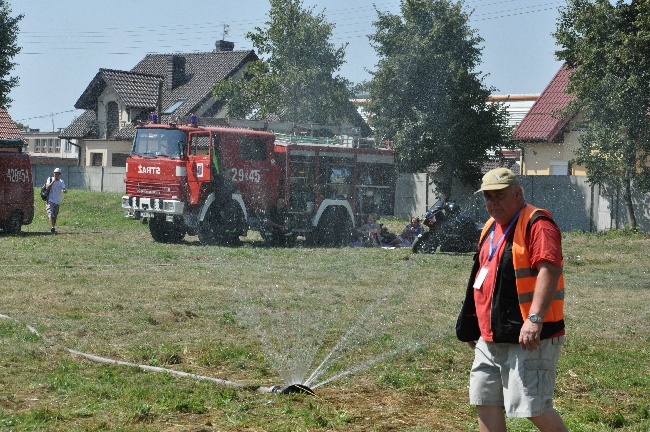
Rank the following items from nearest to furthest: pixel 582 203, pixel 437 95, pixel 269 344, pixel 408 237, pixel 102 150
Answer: pixel 269 344, pixel 408 237, pixel 582 203, pixel 437 95, pixel 102 150

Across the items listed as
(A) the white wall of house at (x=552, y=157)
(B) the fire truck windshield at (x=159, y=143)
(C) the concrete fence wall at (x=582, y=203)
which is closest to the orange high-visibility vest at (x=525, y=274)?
(B) the fire truck windshield at (x=159, y=143)

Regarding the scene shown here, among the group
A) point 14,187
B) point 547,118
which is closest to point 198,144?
point 14,187

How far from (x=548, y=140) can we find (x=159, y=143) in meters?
23.5

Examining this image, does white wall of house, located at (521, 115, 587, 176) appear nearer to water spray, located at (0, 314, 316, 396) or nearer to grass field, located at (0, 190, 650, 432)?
grass field, located at (0, 190, 650, 432)

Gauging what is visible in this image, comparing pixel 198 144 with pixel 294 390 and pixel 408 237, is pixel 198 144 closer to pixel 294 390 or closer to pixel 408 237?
pixel 408 237

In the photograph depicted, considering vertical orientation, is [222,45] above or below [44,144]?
Result: above

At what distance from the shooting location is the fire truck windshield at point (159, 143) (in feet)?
76.6

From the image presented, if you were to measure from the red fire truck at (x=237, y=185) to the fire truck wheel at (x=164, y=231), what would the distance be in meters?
0.02

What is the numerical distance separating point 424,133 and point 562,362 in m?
30.2

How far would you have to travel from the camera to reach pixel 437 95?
3872cm

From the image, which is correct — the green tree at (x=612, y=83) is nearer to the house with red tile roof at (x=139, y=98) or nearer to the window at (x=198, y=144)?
the window at (x=198, y=144)

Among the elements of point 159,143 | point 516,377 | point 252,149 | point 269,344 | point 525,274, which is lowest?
point 269,344

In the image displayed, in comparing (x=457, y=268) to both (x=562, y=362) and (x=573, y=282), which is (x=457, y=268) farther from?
(x=562, y=362)

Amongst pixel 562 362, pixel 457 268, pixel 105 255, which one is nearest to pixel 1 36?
pixel 105 255
